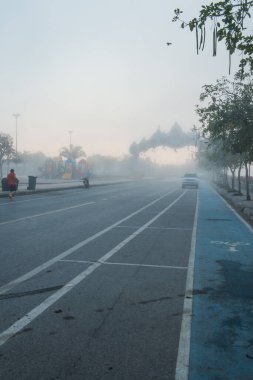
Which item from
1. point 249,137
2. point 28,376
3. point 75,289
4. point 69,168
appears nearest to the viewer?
point 28,376

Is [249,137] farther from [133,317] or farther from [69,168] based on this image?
[69,168]

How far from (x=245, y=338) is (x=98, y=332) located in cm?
161

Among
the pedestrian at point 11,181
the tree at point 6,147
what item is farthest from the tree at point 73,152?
the pedestrian at point 11,181

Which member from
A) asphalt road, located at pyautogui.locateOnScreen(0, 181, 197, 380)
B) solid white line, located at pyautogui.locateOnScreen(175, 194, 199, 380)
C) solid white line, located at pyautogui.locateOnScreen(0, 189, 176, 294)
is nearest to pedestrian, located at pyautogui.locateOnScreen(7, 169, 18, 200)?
solid white line, located at pyautogui.locateOnScreen(0, 189, 176, 294)

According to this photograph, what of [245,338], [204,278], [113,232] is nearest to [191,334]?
[245,338]

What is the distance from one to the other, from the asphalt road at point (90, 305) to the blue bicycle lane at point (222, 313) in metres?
0.26

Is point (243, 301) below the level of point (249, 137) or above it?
below

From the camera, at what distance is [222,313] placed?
561cm

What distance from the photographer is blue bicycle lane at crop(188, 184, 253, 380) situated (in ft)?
13.4

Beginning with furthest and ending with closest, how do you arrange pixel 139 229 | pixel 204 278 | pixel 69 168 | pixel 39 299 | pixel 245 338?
pixel 69 168 → pixel 139 229 → pixel 204 278 → pixel 39 299 → pixel 245 338

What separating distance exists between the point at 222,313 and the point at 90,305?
1.72m

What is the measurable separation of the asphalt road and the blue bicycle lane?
10.2 inches

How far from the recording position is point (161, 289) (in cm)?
676

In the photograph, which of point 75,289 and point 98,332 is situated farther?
point 75,289
